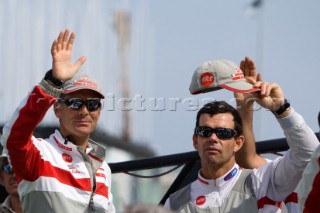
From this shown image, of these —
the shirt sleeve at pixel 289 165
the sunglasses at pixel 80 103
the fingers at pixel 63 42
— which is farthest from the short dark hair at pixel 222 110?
the fingers at pixel 63 42

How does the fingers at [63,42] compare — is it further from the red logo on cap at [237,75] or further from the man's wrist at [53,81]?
the red logo on cap at [237,75]

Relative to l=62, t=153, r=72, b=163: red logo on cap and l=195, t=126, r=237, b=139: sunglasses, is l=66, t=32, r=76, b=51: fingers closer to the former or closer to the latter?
l=62, t=153, r=72, b=163: red logo on cap

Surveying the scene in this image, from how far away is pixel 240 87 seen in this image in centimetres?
679

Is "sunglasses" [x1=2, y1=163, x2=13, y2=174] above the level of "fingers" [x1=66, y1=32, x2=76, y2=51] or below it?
below

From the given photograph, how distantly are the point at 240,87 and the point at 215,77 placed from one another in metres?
0.27

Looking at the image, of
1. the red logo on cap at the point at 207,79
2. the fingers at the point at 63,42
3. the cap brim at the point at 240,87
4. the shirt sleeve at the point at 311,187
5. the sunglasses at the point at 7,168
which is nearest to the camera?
the shirt sleeve at the point at 311,187

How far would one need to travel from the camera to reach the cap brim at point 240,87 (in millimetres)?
6750

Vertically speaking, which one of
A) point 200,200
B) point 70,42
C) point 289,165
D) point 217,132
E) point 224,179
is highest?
point 70,42

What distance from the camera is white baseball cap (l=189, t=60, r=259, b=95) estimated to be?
22.8 feet

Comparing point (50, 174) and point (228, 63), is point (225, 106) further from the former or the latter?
point (50, 174)

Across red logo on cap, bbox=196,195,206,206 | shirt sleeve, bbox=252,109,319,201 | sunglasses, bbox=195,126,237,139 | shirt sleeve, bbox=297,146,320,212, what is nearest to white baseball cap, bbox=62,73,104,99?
sunglasses, bbox=195,126,237,139

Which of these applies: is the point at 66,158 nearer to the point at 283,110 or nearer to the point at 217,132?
the point at 217,132

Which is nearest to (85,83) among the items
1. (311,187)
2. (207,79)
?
(207,79)

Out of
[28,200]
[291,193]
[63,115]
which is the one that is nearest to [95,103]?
[63,115]
